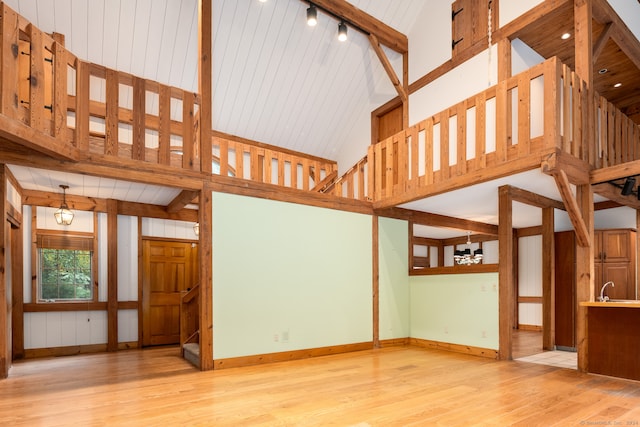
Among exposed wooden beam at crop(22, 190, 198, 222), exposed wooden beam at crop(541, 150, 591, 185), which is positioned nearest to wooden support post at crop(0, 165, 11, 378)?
exposed wooden beam at crop(22, 190, 198, 222)

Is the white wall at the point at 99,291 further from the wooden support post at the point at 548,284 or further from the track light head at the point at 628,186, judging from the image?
the track light head at the point at 628,186

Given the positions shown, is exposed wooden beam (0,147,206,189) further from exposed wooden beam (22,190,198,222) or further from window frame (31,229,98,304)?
window frame (31,229,98,304)

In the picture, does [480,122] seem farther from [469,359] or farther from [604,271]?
[604,271]

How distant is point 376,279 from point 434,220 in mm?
1802

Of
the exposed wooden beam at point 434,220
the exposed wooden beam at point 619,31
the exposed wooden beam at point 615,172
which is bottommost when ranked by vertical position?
the exposed wooden beam at point 434,220

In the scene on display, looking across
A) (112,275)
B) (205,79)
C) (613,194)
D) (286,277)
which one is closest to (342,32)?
(205,79)

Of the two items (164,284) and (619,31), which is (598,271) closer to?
(619,31)

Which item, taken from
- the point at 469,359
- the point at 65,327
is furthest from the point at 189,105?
the point at 469,359

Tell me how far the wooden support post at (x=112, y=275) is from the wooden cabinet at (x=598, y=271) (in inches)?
288

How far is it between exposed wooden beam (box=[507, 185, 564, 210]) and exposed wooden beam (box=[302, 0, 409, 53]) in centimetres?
386

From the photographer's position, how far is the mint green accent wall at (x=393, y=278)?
21.6ft

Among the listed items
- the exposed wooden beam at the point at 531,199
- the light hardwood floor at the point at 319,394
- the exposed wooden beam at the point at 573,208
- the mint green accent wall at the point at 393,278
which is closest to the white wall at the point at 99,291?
the light hardwood floor at the point at 319,394

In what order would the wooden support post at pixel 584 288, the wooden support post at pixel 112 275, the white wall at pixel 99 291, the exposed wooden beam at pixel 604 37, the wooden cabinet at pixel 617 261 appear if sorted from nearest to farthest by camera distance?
the wooden support post at pixel 584 288 < the exposed wooden beam at pixel 604 37 < the white wall at pixel 99 291 < the wooden cabinet at pixel 617 261 < the wooden support post at pixel 112 275

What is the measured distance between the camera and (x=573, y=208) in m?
4.51
